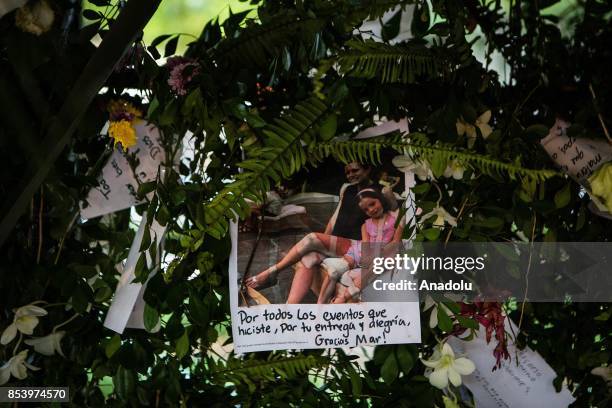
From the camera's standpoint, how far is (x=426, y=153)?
0.91m

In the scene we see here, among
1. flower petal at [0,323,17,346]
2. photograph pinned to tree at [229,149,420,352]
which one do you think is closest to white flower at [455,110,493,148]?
photograph pinned to tree at [229,149,420,352]

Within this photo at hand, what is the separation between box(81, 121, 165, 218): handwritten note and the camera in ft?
3.21

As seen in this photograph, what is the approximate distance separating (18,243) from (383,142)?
53cm

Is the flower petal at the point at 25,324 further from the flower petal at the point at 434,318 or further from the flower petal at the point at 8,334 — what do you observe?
the flower petal at the point at 434,318

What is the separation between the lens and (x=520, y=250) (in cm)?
100

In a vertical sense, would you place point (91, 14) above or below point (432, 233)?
above

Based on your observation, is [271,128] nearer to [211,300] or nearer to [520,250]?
[211,300]

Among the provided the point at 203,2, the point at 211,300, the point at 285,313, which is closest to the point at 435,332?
the point at 285,313

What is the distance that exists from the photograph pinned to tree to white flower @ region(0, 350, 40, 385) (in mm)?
292

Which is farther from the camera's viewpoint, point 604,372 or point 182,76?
point 604,372

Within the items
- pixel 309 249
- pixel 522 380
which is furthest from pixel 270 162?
pixel 522 380

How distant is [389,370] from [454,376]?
0.29 ft

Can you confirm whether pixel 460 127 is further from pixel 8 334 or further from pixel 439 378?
pixel 8 334

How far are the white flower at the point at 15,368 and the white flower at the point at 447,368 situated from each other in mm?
547
